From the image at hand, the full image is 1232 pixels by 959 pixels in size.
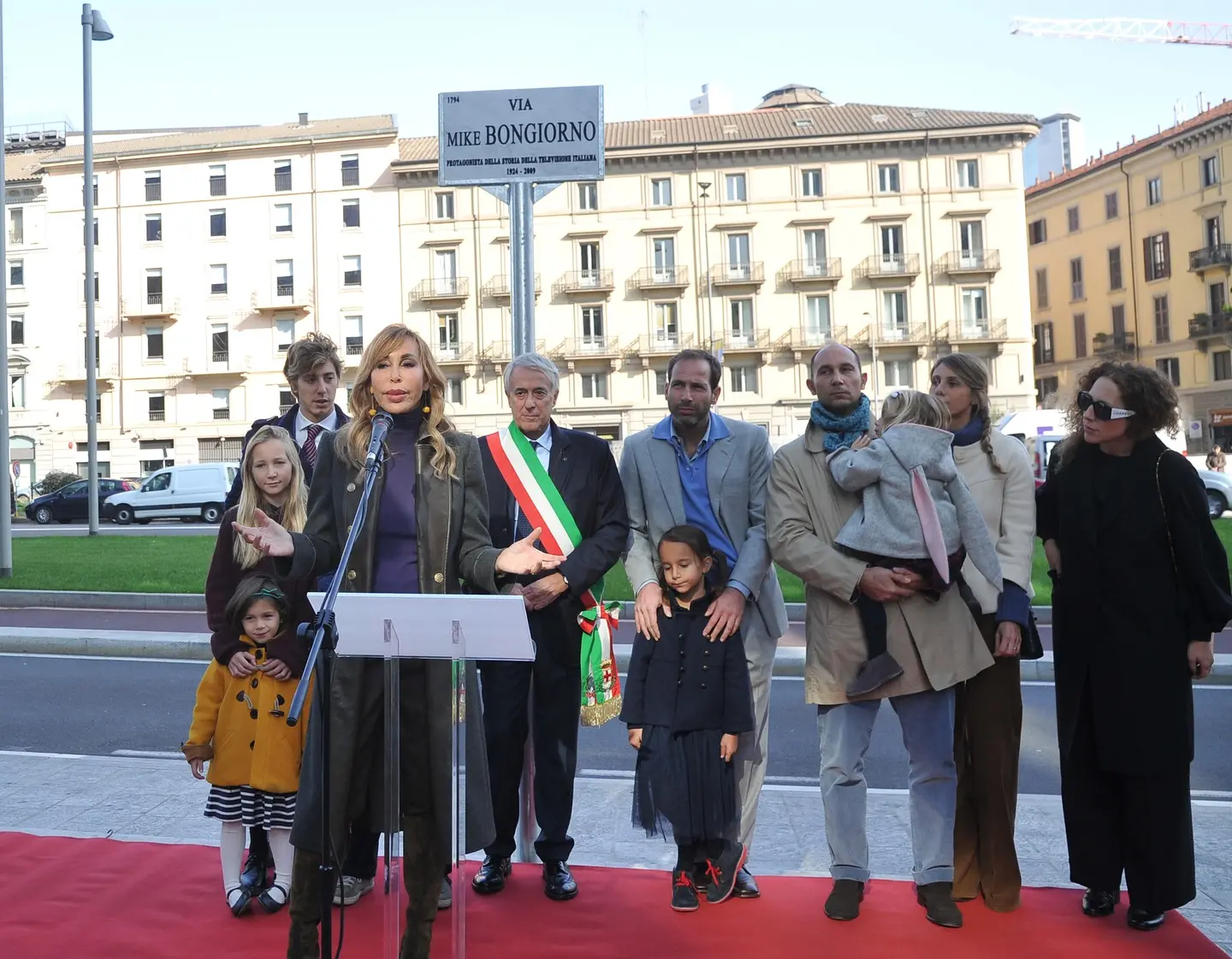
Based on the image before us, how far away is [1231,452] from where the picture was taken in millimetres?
48969

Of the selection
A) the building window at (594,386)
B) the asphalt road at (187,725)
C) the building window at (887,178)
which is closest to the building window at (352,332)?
the building window at (594,386)

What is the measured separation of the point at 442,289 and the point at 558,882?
50256mm

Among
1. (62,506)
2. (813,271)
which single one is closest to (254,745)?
(62,506)

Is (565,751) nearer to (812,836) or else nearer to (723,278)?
(812,836)

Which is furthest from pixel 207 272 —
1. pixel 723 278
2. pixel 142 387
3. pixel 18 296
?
pixel 723 278

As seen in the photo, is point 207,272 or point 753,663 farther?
point 207,272

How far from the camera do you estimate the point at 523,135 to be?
5.26 meters

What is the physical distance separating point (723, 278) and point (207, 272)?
24.8 m

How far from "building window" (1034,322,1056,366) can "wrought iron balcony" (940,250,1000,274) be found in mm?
13207

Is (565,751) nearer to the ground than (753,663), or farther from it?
nearer to the ground

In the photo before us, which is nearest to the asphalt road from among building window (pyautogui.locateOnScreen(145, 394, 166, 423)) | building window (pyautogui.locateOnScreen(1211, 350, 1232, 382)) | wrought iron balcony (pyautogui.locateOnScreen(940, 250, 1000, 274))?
wrought iron balcony (pyautogui.locateOnScreen(940, 250, 1000, 274))

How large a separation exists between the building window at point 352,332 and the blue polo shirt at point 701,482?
5097cm

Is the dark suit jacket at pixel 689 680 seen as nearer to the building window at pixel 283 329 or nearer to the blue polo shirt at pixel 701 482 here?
the blue polo shirt at pixel 701 482

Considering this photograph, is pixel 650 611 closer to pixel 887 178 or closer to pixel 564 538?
pixel 564 538
